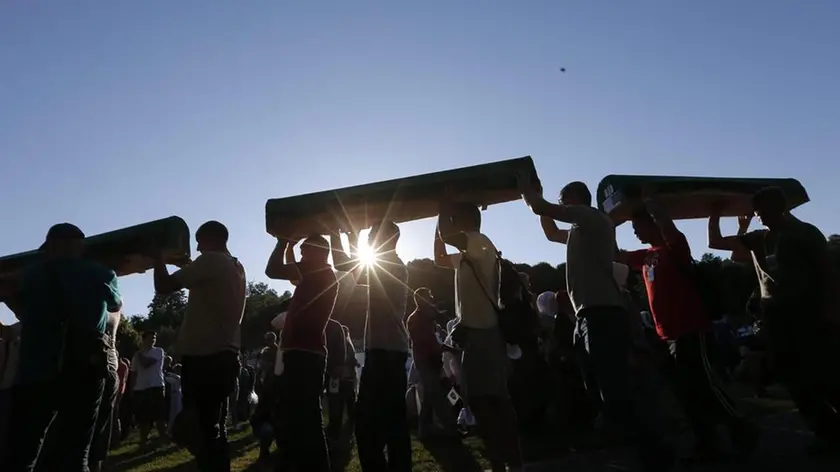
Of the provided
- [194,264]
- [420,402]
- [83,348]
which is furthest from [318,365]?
[420,402]

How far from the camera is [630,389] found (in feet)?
14.9

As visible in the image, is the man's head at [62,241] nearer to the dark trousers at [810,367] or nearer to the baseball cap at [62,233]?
the baseball cap at [62,233]

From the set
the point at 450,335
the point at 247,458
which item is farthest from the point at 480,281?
the point at 247,458

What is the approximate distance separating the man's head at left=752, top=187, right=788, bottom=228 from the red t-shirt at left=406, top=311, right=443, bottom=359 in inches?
160

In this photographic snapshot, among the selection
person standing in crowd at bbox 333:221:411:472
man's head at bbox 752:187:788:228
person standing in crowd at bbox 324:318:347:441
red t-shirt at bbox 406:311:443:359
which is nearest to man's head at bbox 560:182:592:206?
person standing in crowd at bbox 333:221:411:472

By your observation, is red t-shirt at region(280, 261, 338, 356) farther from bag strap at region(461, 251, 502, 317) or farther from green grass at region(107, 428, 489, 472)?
green grass at region(107, 428, 489, 472)

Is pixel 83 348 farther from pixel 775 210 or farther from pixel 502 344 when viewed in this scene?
pixel 775 210

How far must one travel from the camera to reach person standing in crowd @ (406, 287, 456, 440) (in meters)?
8.65

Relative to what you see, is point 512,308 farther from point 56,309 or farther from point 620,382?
point 56,309

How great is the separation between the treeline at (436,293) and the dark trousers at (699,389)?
1.64 ft

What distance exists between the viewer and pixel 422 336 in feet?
28.9

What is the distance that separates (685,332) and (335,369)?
4.53m

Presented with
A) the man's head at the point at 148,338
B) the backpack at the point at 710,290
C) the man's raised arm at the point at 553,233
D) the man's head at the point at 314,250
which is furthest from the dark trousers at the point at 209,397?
the man's head at the point at 148,338

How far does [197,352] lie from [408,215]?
1987 millimetres
